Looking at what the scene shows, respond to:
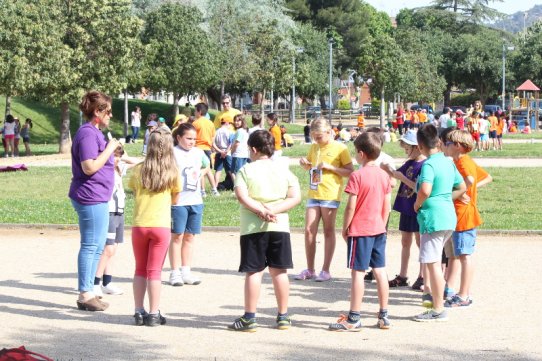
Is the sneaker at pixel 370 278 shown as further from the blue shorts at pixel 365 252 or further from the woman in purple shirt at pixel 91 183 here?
the woman in purple shirt at pixel 91 183

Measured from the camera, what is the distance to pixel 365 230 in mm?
8039

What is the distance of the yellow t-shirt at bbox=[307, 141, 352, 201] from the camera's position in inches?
395

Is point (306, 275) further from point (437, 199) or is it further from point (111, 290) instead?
point (437, 199)

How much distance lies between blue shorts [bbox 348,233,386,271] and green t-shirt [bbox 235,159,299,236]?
572mm

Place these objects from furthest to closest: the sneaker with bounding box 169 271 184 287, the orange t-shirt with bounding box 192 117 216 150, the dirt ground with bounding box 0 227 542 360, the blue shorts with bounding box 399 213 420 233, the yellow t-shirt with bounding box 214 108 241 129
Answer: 1. the yellow t-shirt with bounding box 214 108 241 129
2. the orange t-shirt with bounding box 192 117 216 150
3. the sneaker with bounding box 169 271 184 287
4. the blue shorts with bounding box 399 213 420 233
5. the dirt ground with bounding box 0 227 542 360

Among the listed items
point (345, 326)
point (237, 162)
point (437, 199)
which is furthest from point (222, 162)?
point (345, 326)

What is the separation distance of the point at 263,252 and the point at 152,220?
100 centimetres

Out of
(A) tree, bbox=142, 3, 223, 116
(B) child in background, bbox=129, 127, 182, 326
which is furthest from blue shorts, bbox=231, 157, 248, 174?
(A) tree, bbox=142, 3, 223, 116

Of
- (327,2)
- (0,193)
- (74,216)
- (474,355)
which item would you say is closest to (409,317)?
(474,355)

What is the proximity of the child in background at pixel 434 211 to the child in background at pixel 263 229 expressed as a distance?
3.65 feet

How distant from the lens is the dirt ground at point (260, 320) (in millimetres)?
7117

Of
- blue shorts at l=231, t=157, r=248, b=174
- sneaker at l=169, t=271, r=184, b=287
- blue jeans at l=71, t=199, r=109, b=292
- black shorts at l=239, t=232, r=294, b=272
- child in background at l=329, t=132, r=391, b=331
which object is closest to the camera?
black shorts at l=239, t=232, r=294, b=272

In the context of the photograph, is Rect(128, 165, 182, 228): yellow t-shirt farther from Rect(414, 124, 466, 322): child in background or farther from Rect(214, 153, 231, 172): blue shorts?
Rect(214, 153, 231, 172): blue shorts

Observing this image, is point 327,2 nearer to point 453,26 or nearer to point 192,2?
point 453,26
